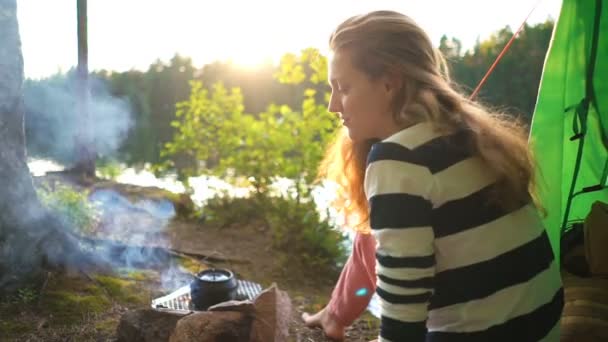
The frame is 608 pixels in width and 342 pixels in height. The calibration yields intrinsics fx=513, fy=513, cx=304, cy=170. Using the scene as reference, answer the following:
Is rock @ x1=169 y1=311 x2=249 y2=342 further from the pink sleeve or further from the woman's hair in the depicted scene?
the woman's hair

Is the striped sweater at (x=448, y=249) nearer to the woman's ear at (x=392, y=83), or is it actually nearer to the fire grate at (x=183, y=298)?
the woman's ear at (x=392, y=83)

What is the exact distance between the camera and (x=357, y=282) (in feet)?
6.91

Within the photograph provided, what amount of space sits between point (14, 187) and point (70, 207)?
1.53 feet

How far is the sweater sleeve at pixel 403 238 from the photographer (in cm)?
117

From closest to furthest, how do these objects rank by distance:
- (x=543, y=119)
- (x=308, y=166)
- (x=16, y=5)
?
(x=543, y=119)
(x=16, y=5)
(x=308, y=166)

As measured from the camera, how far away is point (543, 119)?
6.31 feet

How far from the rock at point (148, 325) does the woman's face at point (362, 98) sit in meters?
1.12

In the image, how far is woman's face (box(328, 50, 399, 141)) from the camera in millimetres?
1350

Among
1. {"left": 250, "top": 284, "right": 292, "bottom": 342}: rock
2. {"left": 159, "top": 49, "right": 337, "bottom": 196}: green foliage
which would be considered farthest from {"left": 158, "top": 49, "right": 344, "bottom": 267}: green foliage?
{"left": 250, "top": 284, "right": 292, "bottom": 342}: rock

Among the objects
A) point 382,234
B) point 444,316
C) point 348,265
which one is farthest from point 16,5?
point 444,316

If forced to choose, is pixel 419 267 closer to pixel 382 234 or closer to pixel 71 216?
pixel 382 234

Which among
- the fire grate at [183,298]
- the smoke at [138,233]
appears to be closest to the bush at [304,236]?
the smoke at [138,233]

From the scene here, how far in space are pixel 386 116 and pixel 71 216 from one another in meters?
2.21

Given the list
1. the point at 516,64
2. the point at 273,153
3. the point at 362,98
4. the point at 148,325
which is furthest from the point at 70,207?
the point at 516,64
